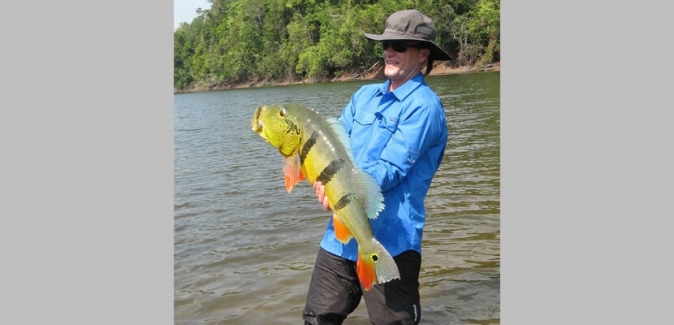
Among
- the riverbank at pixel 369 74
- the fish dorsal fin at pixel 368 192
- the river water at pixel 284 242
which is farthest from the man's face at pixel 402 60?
the riverbank at pixel 369 74

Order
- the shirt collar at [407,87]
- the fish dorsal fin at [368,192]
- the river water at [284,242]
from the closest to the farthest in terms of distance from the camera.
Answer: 1. the fish dorsal fin at [368,192]
2. the shirt collar at [407,87]
3. the river water at [284,242]

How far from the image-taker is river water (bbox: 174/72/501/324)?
5.96 metres

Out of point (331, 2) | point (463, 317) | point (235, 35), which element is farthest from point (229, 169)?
point (235, 35)

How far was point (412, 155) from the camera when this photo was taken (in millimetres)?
3223

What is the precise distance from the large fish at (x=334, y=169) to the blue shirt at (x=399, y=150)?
149 millimetres

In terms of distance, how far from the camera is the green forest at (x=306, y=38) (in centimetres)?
5297

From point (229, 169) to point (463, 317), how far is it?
34.2ft

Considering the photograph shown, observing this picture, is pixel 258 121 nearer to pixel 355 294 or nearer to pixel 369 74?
pixel 355 294

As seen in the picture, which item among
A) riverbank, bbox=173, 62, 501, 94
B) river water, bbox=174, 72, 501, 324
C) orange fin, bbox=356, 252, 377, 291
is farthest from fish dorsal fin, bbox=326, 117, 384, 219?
riverbank, bbox=173, 62, 501, 94

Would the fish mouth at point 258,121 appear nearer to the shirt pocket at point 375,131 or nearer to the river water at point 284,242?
the shirt pocket at point 375,131

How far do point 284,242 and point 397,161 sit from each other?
5.22 meters

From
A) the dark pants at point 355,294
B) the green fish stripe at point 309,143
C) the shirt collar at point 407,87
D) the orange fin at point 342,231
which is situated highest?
the shirt collar at point 407,87

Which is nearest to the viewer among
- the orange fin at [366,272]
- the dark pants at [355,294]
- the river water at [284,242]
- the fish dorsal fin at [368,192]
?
the fish dorsal fin at [368,192]

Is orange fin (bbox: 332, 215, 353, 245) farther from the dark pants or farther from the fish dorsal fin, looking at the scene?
the dark pants
